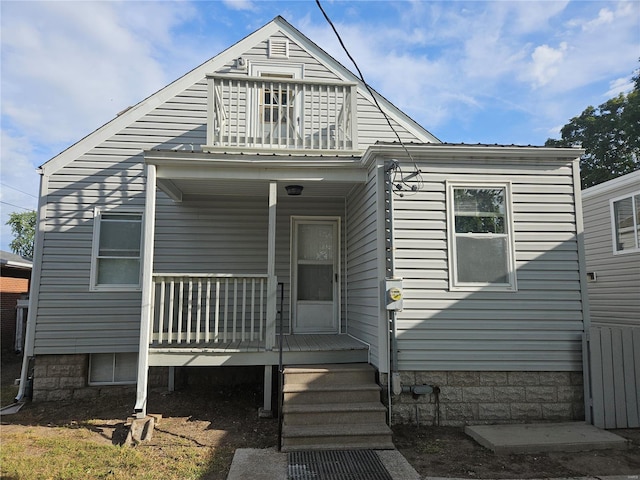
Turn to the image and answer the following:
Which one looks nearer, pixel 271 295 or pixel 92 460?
pixel 92 460

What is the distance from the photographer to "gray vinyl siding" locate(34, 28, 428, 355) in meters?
6.60

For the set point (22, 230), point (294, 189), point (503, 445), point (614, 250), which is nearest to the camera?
point (503, 445)

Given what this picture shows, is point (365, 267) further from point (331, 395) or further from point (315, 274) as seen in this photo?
point (331, 395)

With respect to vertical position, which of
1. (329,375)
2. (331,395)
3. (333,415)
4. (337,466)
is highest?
(329,375)

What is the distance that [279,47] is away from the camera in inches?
305

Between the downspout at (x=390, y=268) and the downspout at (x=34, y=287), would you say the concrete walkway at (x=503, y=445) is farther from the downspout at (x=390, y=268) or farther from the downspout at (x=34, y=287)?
the downspout at (x=34, y=287)

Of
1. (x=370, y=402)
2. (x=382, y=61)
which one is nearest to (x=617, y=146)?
(x=382, y=61)

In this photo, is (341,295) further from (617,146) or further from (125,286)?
(617,146)

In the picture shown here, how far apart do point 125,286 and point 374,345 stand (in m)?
4.40

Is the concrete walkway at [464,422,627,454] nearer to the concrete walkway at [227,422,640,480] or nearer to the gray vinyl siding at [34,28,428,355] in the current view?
the concrete walkway at [227,422,640,480]

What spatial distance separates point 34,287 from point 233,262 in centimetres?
326

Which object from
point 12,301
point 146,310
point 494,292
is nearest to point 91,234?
point 146,310

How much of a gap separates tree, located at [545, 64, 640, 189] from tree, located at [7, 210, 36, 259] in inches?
1747

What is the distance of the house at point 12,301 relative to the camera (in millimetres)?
11266
